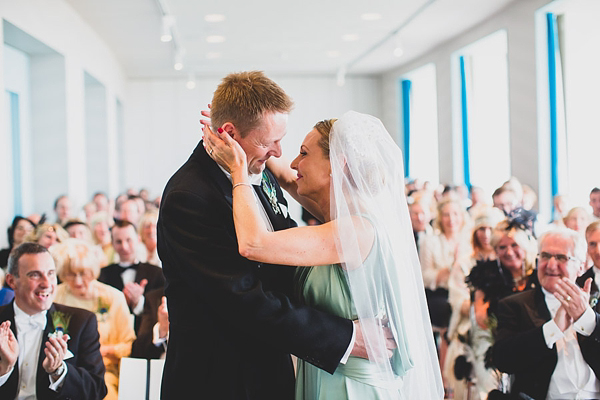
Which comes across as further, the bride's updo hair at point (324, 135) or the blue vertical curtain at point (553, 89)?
the blue vertical curtain at point (553, 89)

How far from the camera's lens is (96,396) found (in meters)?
3.29

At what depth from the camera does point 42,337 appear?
11.1 feet

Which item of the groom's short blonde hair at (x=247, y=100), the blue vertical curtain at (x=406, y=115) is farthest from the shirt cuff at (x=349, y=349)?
the blue vertical curtain at (x=406, y=115)

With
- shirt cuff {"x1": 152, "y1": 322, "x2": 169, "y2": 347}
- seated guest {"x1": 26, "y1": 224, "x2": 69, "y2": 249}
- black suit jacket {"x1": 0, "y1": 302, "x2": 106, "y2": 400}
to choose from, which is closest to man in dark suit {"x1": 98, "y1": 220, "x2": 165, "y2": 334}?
seated guest {"x1": 26, "y1": 224, "x2": 69, "y2": 249}

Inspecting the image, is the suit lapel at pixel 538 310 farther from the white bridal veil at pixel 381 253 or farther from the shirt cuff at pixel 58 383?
the shirt cuff at pixel 58 383

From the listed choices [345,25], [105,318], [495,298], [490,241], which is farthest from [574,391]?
[345,25]

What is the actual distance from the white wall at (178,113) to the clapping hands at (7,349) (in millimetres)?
15959

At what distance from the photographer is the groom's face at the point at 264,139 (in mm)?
2189

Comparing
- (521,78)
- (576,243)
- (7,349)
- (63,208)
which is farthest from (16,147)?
(576,243)

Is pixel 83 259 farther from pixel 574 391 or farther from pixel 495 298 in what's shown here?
pixel 574 391

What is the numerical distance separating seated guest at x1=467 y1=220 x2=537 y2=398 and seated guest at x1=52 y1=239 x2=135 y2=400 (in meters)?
2.22

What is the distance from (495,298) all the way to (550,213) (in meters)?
6.66

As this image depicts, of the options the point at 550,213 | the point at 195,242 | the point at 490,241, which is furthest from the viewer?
the point at 550,213

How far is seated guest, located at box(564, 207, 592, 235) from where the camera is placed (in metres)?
5.84
